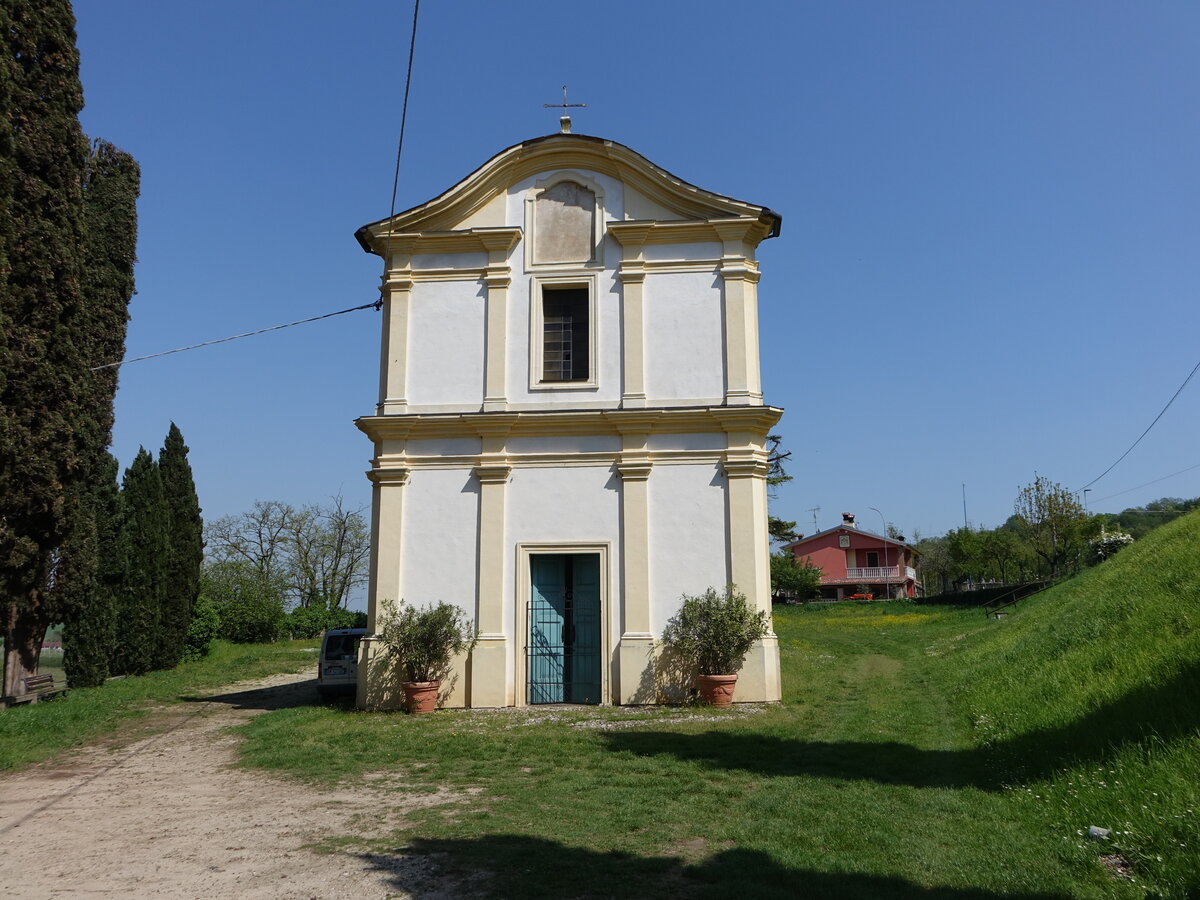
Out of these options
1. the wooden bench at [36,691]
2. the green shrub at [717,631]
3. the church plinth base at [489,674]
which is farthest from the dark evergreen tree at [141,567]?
the green shrub at [717,631]

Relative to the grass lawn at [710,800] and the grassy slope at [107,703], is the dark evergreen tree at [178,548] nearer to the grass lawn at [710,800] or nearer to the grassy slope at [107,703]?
the grassy slope at [107,703]

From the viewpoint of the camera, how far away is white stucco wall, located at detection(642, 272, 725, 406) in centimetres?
1513

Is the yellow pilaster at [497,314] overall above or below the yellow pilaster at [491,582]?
above

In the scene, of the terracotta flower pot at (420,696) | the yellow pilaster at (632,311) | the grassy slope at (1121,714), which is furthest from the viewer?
the yellow pilaster at (632,311)

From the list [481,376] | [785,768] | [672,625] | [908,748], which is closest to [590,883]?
[785,768]

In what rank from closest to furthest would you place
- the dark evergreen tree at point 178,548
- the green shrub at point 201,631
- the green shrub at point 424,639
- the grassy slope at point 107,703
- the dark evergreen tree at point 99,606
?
the grassy slope at point 107,703 → the green shrub at point 424,639 → the dark evergreen tree at point 99,606 → the dark evergreen tree at point 178,548 → the green shrub at point 201,631

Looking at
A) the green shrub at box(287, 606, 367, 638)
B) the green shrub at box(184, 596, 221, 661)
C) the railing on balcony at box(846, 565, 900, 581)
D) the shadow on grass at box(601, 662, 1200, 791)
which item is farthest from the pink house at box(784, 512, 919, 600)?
the shadow on grass at box(601, 662, 1200, 791)

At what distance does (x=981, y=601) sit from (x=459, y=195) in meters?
36.4

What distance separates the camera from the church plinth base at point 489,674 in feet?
46.7

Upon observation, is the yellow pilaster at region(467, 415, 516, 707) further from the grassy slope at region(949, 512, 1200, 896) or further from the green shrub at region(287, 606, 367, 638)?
the green shrub at region(287, 606, 367, 638)

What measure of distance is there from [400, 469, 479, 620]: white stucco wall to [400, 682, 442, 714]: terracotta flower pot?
1.34 meters

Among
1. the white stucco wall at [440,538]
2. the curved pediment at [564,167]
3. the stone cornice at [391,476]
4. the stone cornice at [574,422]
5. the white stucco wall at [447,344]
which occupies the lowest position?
the white stucco wall at [440,538]

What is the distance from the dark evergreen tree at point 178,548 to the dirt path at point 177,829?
508 inches

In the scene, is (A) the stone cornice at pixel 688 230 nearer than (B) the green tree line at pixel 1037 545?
Yes
